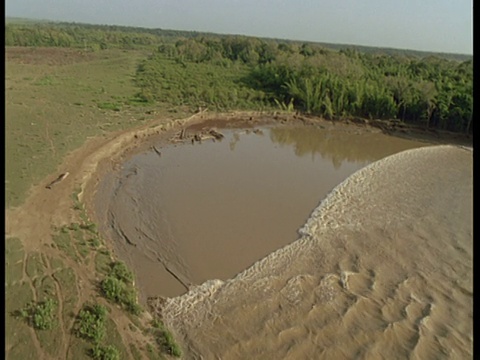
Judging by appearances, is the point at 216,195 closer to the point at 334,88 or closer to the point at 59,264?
the point at 59,264

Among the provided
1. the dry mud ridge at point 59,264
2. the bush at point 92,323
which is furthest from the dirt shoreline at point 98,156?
the bush at point 92,323

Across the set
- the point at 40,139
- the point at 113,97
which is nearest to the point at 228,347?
the point at 40,139

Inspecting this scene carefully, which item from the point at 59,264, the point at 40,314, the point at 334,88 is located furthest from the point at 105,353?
the point at 334,88

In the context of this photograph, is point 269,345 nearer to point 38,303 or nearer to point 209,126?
point 38,303

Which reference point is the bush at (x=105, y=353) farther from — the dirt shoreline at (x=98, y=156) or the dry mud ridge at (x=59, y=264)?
the dirt shoreline at (x=98, y=156)

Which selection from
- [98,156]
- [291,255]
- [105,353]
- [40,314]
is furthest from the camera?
[98,156]

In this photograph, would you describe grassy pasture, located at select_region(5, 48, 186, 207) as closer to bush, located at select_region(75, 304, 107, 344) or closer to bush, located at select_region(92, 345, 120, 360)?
bush, located at select_region(75, 304, 107, 344)
